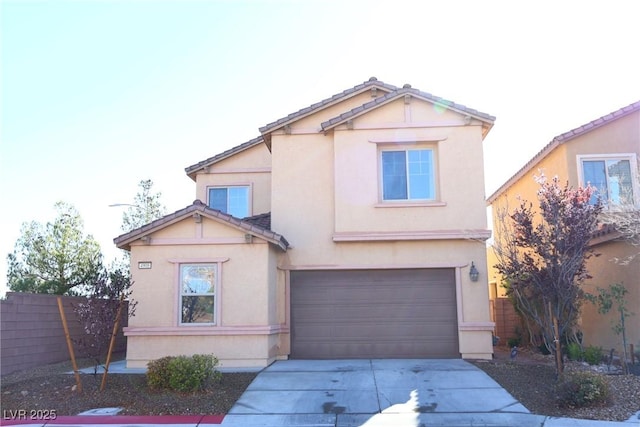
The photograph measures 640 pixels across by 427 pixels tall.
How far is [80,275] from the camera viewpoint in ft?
62.5

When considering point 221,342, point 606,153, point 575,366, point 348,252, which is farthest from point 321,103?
point 575,366

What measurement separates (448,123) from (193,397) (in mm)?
9194

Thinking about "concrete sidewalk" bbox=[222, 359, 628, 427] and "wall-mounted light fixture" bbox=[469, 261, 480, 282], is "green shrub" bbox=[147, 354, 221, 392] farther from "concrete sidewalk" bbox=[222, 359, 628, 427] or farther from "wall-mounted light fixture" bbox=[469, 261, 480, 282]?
"wall-mounted light fixture" bbox=[469, 261, 480, 282]

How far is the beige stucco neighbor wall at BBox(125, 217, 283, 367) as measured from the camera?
43.8 ft

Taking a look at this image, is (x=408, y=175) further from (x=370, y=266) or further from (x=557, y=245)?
(x=557, y=245)

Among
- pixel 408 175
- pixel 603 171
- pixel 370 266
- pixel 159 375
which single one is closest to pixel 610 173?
pixel 603 171

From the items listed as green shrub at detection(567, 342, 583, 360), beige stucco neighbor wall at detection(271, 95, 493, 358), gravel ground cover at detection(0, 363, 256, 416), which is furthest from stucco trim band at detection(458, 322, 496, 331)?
gravel ground cover at detection(0, 363, 256, 416)

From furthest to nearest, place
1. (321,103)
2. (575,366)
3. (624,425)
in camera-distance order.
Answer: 1. (321,103)
2. (575,366)
3. (624,425)

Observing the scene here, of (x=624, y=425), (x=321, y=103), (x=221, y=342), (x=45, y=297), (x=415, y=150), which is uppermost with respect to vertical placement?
(x=321, y=103)

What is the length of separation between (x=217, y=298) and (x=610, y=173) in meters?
11.3

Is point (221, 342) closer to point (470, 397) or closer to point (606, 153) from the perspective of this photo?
point (470, 397)

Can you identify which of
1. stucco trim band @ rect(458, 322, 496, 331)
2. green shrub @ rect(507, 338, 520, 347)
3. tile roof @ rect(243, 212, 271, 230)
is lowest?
green shrub @ rect(507, 338, 520, 347)

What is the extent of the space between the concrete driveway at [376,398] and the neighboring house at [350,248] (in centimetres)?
149

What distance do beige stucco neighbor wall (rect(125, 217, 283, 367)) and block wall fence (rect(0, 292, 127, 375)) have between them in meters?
2.37
